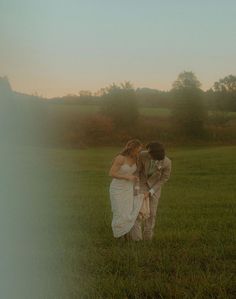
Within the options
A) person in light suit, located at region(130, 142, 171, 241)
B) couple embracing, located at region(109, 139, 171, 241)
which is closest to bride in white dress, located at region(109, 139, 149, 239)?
couple embracing, located at region(109, 139, 171, 241)

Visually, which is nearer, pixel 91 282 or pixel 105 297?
pixel 105 297

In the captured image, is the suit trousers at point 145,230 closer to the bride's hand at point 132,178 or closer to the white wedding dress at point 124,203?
the white wedding dress at point 124,203

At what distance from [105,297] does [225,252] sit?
3.37 metres

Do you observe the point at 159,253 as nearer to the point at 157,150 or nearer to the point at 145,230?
the point at 145,230

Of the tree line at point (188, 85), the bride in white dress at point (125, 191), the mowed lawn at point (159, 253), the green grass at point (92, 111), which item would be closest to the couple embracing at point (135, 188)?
the bride in white dress at point (125, 191)

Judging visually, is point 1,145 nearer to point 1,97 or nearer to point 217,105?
point 1,97

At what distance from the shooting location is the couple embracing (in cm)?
1147

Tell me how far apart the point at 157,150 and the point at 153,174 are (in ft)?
2.63

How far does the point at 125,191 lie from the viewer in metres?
11.8

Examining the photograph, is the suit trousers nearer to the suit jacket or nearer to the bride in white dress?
the bride in white dress

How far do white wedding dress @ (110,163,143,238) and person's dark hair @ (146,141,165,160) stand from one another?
2.11 feet

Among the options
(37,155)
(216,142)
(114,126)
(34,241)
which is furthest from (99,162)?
(34,241)

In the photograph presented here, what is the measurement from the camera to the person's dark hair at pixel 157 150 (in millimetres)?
11203

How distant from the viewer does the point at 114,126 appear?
69.9m
